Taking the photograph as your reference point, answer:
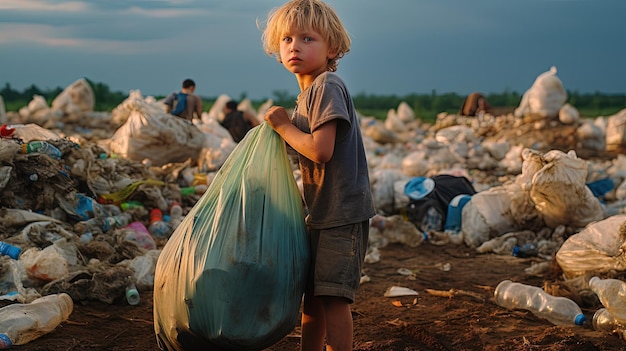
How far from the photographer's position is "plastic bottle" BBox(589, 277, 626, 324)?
124 inches

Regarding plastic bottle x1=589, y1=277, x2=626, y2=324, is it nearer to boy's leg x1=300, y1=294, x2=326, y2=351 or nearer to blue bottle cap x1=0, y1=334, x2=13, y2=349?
boy's leg x1=300, y1=294, x2=326, y2=351

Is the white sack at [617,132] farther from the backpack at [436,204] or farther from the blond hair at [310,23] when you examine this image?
the blond hair at [310,23]

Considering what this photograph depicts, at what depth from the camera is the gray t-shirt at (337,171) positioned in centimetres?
222

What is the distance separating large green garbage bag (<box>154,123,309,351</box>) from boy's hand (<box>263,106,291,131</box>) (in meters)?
0.09

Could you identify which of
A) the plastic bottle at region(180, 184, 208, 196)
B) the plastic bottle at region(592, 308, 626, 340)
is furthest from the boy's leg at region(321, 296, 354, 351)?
the plastic bottle at region(180, 184, 208, 196)

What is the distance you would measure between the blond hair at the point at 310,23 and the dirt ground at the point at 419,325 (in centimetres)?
130

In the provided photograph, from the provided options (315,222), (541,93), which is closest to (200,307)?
(315,222)

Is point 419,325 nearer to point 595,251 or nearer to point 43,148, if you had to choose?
point 595,251

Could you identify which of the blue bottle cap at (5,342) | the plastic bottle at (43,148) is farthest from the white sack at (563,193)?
the blue bottle cap at (5,342)

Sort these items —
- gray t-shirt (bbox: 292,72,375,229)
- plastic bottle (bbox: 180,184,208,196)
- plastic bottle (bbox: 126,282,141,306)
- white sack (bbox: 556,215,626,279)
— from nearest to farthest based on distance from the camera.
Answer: gray t-shirt (bbox: 292,72,375,229) < plastic bottle (bbox: 126,282,141,306) < white sack (bbox: 556,215,626,279) < plastic bottle (bbox: 180,184,208,196)

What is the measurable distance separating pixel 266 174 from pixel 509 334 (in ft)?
5.15

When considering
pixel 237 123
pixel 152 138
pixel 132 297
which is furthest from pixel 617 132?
pixel 132 297

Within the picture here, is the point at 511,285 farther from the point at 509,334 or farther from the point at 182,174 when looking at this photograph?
the point at 182,174

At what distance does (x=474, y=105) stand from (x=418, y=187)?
922cm
